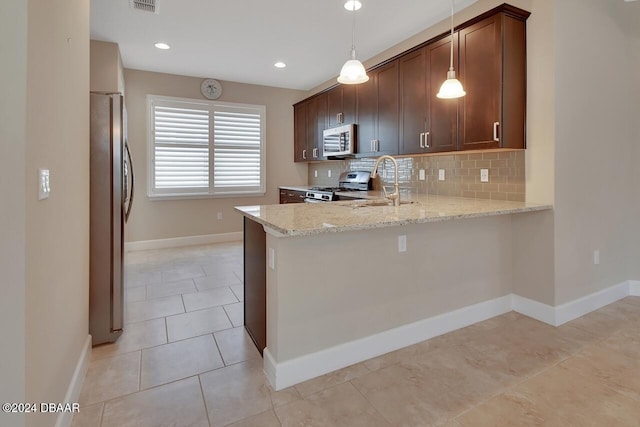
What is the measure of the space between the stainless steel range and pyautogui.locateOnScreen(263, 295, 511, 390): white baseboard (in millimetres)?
2231

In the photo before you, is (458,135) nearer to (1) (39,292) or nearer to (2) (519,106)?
(2) (519,106)

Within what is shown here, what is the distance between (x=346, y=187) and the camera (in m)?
5.18

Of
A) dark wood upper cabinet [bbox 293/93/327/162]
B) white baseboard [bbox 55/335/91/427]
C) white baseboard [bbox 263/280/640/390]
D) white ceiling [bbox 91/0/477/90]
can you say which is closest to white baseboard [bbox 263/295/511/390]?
white baseboard [bbox 263/280/640/390]

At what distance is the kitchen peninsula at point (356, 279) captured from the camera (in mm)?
1919

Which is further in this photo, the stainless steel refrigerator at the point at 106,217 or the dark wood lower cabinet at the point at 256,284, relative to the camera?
the stainless steel refrigerator at the point at 106,217

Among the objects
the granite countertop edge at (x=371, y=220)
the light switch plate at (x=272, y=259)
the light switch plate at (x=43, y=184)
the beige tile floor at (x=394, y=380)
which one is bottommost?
the beige tile floor at (x=394, y=380)

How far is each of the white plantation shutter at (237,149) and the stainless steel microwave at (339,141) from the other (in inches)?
58.6

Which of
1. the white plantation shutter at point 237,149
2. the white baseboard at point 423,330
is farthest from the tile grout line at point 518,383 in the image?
the white plantation shutter at point 237,149

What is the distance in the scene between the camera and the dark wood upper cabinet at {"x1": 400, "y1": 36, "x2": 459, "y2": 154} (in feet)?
10.1

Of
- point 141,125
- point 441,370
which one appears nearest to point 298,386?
point 441,370

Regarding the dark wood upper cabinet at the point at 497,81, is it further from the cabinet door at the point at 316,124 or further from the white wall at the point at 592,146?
the cabinet door at the point at 316,124

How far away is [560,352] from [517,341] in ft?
0.82

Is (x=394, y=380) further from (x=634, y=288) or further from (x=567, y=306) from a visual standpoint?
(x=634, y=288)

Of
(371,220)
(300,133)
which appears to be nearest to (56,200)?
(371,220)
